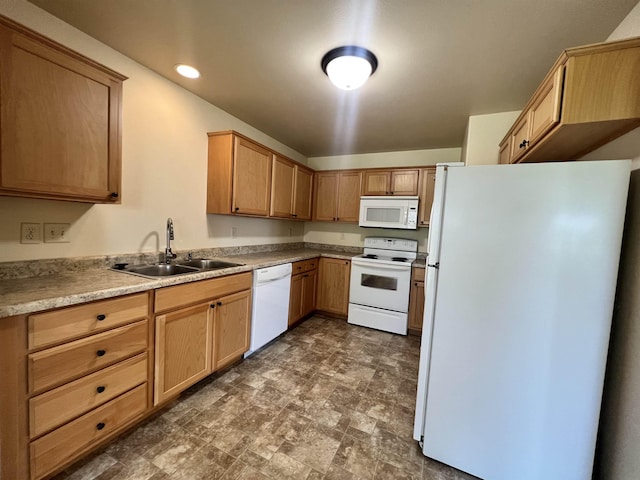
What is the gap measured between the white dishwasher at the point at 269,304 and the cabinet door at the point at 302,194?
1.04 metres

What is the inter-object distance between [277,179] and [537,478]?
3.09m

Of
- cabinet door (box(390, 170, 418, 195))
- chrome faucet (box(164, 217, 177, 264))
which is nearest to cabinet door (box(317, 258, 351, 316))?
cabinet door (box(390, 170, 418, 195))

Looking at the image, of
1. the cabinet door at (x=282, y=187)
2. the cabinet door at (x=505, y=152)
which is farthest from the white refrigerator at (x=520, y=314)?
the cabinet door at (x=282, y=187)

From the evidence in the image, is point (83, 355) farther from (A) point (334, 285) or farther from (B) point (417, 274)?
(B) point (417, 274)

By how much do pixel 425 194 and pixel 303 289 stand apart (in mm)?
2018

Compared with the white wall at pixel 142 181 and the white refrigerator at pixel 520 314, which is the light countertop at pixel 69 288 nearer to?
the white wall at pixel 142 181

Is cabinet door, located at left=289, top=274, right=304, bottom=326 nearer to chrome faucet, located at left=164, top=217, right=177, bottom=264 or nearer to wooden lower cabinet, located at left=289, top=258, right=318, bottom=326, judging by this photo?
wooden lower cabinet, located at left=289, top=258, right=318, bottom=326

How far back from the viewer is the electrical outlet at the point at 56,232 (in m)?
1.53

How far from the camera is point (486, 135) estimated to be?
2.42m

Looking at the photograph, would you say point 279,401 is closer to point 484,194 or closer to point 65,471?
point 65,471

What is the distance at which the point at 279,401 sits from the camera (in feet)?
6.19

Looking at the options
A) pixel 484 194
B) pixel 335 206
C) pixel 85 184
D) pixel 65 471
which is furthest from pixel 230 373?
pixel 335 206

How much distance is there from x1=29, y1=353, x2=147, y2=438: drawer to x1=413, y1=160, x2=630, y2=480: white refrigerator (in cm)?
167

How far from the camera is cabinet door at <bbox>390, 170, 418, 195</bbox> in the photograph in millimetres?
3395
